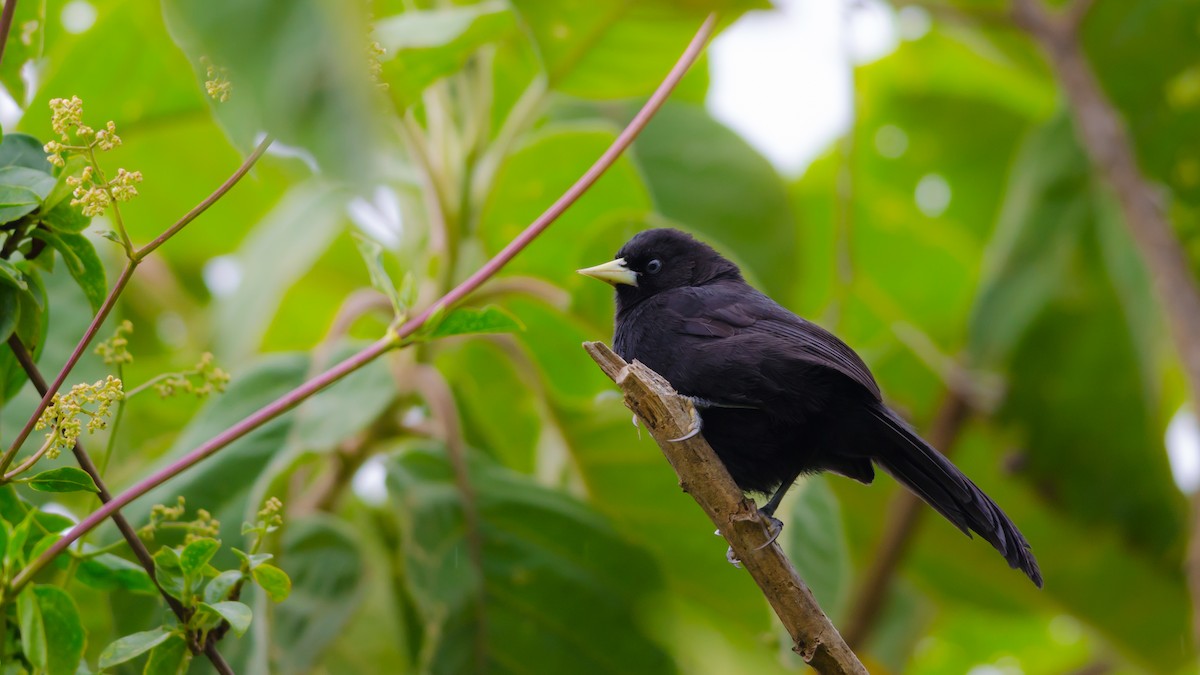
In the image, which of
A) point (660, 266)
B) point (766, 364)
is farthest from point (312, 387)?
point (660, 266)

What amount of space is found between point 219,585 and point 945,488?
1623 mm

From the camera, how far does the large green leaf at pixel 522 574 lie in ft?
10.2

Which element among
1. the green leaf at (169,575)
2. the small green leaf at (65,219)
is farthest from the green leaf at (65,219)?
the green leaf at (169,575)

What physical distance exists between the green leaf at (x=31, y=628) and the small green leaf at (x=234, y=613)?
211 millimetres

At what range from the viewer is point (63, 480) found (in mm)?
1685

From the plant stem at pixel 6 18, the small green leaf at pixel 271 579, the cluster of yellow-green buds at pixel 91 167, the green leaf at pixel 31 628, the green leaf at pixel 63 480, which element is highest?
the plant stem at pixel 6 18

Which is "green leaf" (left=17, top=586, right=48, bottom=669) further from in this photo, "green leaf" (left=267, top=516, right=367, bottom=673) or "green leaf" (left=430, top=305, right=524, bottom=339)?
"green leaf" (left=267, top=516, right=367, bottom=673)

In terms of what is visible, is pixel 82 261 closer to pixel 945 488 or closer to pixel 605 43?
pixel 605 43

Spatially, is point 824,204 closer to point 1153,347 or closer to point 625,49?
point 1153,347

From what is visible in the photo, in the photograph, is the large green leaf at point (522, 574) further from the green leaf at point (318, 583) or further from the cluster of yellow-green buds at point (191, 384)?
the cluster of yellow-green buds at point (191, 384)

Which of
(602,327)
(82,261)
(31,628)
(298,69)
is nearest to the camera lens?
(298,69)

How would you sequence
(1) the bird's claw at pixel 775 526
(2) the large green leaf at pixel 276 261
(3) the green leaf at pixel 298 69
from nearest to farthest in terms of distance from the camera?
(3) the green leaf at pixel 298 69 < (1) the bird's claw at pixel 775 526 < (2) the large green leaf at pixel 276 261

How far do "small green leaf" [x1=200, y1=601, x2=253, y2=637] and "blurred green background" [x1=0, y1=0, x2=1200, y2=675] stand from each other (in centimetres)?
72

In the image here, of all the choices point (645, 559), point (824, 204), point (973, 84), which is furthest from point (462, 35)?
point (973, 84)
